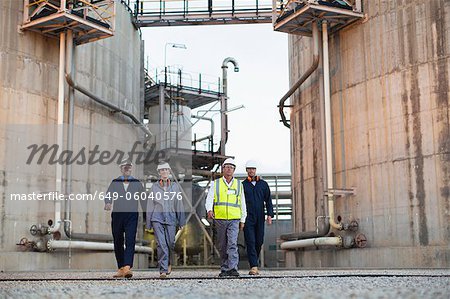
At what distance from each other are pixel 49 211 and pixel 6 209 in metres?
1.20

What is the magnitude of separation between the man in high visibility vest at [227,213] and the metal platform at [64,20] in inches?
335

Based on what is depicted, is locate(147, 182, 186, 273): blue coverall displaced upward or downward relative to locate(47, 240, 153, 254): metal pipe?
upward

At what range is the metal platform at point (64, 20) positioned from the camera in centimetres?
1712

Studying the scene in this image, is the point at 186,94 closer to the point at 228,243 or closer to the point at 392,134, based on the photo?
the point at 392,134

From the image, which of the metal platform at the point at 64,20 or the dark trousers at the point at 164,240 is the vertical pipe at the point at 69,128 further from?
the dark trousers at the point at 164,240

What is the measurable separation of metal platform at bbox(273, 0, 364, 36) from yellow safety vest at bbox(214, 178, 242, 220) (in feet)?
26.6

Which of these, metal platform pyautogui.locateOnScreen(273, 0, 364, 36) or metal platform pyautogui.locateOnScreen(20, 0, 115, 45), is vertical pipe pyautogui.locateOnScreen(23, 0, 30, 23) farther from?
metal platform pyautogui.locateOnScreen(273, 0, 364, 36)

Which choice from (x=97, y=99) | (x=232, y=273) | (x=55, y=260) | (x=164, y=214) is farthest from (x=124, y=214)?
(x=97, y=99)

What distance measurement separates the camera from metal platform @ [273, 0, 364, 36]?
17.2 meters

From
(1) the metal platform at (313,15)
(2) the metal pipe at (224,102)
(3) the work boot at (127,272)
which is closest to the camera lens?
(3) the work boot at (127,272)

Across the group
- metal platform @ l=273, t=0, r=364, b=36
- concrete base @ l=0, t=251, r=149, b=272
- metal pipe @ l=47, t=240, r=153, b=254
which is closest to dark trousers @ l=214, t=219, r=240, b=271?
concrete base @ l=0, t=251, r=149, b=272

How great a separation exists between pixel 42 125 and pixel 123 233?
796cm

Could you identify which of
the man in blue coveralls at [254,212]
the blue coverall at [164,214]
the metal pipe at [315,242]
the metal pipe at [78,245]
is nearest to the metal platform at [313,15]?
the metal pipe at [315,242]

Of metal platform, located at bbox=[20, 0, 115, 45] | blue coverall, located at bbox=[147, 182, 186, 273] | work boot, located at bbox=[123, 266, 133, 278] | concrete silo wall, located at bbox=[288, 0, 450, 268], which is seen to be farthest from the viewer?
metal platform, located at bbox=[20, 0, 115, 45]
